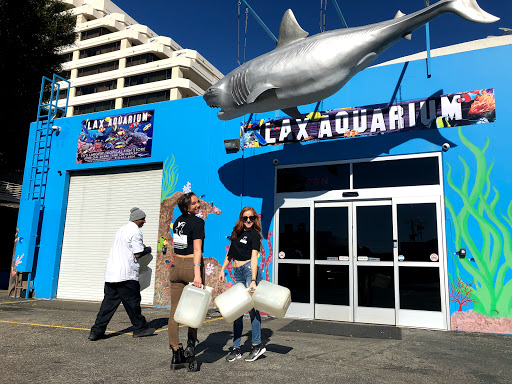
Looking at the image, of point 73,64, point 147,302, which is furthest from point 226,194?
point 73,64

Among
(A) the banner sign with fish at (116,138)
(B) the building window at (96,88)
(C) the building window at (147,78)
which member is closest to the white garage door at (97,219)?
(A) the banner sign with fish at (116,138)

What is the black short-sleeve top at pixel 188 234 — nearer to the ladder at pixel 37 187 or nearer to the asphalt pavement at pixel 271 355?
the asphalt pavement at pixel 271 355

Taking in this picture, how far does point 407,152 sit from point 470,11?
2.83m

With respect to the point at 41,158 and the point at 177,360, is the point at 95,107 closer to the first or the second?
the point at 41,158

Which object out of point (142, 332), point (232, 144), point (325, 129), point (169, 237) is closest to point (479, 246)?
point (325, 129)

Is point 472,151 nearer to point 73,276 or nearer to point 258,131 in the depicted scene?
point 258,131

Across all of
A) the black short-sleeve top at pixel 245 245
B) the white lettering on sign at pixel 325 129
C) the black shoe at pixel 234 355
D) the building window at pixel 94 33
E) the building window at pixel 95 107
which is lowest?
the black shoe at pixel 234 355

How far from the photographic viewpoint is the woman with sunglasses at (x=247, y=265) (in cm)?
433

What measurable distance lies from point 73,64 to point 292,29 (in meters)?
53.5

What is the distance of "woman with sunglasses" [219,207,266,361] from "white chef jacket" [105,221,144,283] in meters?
1.79

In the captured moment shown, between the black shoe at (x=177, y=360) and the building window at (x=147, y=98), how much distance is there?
44.7m

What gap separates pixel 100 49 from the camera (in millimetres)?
51531

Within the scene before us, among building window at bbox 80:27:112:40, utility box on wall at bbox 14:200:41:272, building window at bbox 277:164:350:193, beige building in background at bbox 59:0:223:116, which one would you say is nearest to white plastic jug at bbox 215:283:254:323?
building window at bbox 277:164:350:193

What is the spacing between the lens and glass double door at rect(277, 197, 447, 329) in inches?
268
